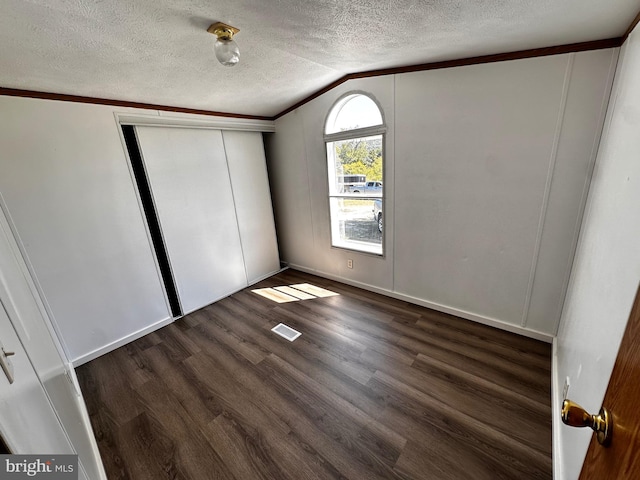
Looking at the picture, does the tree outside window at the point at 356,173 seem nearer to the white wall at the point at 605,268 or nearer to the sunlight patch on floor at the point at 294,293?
the sunlight patch on floor at the point at 294,293

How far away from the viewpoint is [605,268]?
42.6 inches

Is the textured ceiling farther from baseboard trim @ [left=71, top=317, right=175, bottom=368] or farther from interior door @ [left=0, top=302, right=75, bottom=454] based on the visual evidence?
baseboard trim @ [left=71, top=317, right=175, bottom=368]

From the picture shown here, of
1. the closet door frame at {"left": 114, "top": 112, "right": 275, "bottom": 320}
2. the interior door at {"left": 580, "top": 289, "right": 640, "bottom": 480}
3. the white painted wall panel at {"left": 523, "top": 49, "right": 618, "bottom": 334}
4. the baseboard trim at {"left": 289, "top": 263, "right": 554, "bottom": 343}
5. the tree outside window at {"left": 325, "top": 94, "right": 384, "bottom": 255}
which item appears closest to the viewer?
the interior door at {"left": 580, "top": 289, "right": 640, "bottom": 480}

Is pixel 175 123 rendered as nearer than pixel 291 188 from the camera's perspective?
Yes

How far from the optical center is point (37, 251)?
76.1 inches

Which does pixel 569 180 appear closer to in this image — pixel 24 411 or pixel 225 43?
pixel 225 43

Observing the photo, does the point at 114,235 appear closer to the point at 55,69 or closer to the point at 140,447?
the point at 55,69

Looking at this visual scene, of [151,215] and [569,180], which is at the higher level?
[569,180]

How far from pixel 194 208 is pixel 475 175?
2.80 metres

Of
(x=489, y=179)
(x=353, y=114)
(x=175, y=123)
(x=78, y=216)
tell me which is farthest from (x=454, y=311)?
(x=78, y=216)

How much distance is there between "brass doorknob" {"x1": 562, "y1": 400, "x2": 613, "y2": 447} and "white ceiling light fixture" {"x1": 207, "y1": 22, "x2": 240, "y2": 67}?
198 cm

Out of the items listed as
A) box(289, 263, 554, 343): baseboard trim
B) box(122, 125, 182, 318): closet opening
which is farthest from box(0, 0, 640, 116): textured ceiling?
box(289, 263, 554, 343): baseboard trim

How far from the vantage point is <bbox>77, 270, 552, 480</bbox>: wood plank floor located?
1.37 m

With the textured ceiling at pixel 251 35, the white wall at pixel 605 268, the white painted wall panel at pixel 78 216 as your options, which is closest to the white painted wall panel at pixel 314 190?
the textured ceiling at pixel 251 35
